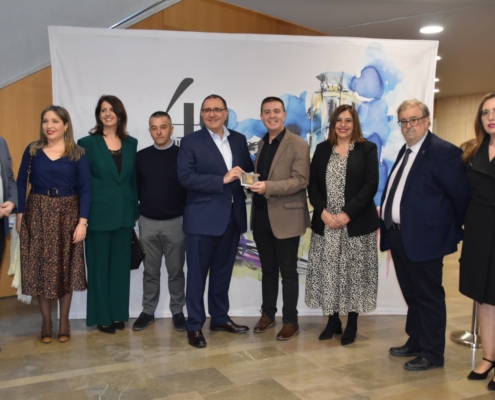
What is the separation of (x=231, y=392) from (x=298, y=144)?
1.78m

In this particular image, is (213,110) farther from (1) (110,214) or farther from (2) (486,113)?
(2) (486,113)

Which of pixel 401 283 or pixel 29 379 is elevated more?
pixel 401 283

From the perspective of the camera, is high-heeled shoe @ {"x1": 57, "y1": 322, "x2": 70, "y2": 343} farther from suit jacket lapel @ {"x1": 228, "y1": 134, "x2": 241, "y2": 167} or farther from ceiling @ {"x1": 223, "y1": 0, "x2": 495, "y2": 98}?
ceiling @ {"x1": 223, "y1": 0, "x2": 495, "y2": 98}

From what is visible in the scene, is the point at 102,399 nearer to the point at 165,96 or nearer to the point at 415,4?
the point at 165,96

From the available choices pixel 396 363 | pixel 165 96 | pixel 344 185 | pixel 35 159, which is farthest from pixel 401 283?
pixel 35 159

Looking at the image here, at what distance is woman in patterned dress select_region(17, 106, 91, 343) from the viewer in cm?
348

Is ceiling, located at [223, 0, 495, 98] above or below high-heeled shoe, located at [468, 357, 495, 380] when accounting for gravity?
above

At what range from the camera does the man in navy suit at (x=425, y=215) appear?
3000 mm

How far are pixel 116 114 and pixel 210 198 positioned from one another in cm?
98

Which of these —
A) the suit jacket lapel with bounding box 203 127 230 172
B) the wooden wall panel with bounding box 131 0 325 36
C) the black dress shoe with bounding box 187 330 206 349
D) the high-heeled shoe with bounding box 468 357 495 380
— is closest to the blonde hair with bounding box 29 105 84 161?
the suit jacket lapel with bounding box 203 127 230 172

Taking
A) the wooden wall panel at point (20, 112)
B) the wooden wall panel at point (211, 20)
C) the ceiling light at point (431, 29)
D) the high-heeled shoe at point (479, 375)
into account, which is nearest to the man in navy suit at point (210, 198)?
the high-heeled shoe at point (479, 375)

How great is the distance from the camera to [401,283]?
332cm

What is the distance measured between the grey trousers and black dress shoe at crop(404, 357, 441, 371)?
5.93 feet

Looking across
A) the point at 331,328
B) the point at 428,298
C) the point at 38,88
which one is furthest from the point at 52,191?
the point at 428,298
